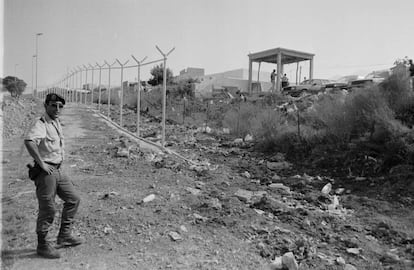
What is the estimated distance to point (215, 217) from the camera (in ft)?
14.8

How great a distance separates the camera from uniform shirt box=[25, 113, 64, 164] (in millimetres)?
3148

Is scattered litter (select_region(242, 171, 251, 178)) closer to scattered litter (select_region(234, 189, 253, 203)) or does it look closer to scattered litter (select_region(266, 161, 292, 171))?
scattered litter (select_region(266, 161, 292, 171))

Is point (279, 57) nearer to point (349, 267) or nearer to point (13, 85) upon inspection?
point (13, 85)

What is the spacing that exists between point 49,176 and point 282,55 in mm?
26675

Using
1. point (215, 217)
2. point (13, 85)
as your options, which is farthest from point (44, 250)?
point (13, 85)

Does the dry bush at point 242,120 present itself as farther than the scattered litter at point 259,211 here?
Yes

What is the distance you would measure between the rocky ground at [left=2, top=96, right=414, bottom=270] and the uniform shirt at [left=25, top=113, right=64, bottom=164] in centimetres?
99

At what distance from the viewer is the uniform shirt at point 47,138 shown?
3.15 m

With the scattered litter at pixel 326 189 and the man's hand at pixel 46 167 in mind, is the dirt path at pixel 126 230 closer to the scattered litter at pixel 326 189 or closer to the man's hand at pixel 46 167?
the man's hand at pixel 46 167

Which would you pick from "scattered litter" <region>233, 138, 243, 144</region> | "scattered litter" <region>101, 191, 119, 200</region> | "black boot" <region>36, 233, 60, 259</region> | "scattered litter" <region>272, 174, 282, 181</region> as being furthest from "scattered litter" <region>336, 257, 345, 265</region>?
"scattered litter" <region>233, 138, 243, 144</region>

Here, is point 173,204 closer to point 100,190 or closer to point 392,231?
point 100,190

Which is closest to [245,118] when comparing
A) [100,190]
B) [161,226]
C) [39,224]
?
[100,190]

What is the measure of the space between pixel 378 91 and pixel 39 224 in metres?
7.95

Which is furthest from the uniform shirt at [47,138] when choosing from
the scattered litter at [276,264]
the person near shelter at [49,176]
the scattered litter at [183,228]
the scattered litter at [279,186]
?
the scattered litter at [279,186]
